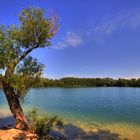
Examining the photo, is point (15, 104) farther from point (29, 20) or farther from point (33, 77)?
point (29, 20)

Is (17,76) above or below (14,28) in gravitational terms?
below

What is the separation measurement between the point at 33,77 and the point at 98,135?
25.9 feet

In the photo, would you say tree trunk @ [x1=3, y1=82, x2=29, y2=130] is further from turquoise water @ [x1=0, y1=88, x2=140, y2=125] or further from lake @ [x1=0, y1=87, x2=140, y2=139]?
turquoise water @ [x1=0, y1=88, x2=140, y2=125]

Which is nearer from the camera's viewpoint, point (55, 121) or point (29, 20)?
point (29, 20)

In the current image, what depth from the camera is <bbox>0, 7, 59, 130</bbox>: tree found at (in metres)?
15.0

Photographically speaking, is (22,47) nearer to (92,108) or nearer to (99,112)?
(99,112)

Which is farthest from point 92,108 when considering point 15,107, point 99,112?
point 15,107

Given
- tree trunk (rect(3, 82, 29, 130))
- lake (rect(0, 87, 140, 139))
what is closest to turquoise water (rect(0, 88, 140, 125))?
lake (rect(0, 87, 140, 139))

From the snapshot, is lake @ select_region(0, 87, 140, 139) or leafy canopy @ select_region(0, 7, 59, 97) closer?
leafy canopy @ select_region(0, 7, 59, 97)

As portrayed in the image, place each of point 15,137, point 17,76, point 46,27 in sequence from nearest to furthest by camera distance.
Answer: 1. point 15,137
2. point 17,76
3. point 46,27

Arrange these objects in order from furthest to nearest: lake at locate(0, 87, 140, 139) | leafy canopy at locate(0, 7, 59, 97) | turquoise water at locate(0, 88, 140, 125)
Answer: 1. turquoise water at locate(0, 88, 140, 125)
2. lake at locate(0, 87, 140, 139)
3. leafy canopy at locate(0, 7, 59, 97)

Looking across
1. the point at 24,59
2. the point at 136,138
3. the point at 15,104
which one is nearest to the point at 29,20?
the point at 24,59

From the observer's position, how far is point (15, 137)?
1374cm

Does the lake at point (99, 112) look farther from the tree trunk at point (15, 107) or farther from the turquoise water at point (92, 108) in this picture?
the tree trunk at point (15, 107)
